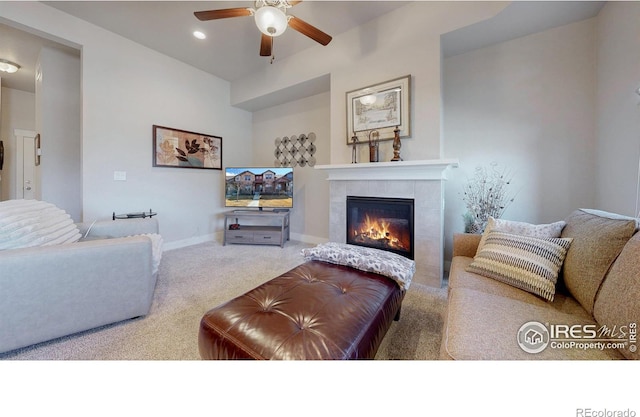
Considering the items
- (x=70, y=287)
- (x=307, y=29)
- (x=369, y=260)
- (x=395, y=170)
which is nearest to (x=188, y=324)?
(x=70, y=287)

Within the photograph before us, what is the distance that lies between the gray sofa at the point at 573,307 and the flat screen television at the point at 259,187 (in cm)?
277

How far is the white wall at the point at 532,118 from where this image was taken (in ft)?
6.54

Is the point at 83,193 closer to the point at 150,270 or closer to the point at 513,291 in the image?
the point at 150,270

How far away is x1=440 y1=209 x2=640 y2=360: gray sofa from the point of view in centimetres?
70

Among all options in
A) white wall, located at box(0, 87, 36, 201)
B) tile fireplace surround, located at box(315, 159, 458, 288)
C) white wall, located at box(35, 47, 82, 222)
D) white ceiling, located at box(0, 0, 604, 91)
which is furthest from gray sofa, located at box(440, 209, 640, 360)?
Result: white wall, located at box(0, 87, 36, 201)

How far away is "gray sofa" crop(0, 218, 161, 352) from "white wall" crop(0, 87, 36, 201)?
4.76 metres

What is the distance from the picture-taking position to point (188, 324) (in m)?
1.49

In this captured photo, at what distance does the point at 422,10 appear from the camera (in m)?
2.19

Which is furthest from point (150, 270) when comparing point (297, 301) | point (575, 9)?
point (575, 9)

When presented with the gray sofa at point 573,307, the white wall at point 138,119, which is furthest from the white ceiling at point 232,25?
the gray sofa at point 573,307

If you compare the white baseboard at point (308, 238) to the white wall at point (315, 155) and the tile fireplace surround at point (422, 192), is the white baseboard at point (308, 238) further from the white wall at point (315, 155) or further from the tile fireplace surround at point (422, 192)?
the tile fireplace surround at point (422, 192)

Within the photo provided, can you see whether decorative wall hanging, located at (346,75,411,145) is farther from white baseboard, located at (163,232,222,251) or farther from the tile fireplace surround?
white baseboard, located at (163,232,222,251)

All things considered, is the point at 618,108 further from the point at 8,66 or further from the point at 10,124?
the point at 10,124

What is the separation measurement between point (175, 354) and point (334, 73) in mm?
3161
